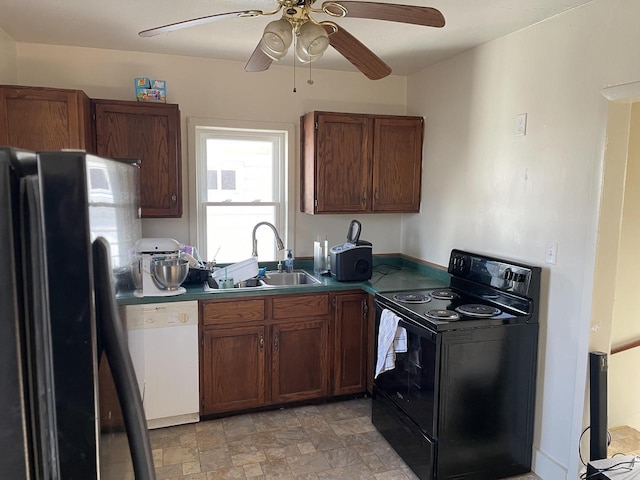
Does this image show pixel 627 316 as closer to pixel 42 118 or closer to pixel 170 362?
pixel 170 362

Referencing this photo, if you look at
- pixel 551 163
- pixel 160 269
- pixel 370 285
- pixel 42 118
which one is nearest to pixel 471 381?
pixel 370 285

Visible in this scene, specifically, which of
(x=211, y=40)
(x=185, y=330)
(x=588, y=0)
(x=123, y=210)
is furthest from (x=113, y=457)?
(x=211, y=40)

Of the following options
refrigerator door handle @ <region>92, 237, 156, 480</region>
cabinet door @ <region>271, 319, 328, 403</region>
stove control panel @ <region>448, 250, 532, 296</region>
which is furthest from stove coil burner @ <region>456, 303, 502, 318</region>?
refrigerator door handle @ <region>92, 237, 156, 480</region>

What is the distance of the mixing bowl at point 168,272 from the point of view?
2.75 m

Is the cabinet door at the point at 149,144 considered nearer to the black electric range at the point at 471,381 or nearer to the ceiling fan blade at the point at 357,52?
the ceiling fan blade at the point at 357,52

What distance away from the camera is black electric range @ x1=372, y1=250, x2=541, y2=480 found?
228 centimetres

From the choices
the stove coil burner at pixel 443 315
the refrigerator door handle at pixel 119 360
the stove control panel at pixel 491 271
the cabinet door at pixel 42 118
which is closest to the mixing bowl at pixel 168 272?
the cabinet door at pixel 42 118

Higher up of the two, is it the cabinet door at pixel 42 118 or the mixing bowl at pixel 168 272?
the cabinet door at pixel 42 118

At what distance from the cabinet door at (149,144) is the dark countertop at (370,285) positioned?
0.62 metres

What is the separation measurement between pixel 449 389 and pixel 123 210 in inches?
76.9

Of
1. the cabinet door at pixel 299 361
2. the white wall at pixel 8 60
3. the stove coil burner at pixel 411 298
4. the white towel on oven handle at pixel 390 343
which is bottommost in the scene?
the cabinet door at pixel 299 361

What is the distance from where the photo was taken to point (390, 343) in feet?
8.29

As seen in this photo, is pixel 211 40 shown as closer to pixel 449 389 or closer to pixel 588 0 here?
pixel 588 0

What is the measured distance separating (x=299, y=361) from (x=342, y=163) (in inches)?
57.6
